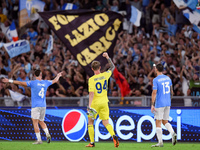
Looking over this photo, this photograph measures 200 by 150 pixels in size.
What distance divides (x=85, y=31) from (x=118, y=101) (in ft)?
9.54

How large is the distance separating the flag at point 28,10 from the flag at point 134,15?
4.14 m

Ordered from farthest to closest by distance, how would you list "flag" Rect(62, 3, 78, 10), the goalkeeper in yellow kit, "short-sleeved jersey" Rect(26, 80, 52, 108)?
"flag" Rect(62, 3, 78, 10) → "short-sleeved jersey" Rect(26, 80, 52, 108) → the goalkeeper in yellow kit

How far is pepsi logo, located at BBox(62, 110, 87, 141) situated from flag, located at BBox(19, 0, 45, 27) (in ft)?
23.5

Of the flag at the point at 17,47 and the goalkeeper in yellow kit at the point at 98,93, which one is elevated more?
the flag at the point at 17,47

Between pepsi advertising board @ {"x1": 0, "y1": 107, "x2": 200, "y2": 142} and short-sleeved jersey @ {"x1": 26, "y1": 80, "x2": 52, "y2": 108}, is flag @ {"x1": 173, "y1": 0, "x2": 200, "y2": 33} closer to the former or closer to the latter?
pepsi advertising board @ {"x1": 0, "y1": 107, "x2": 200, "y2": 142}

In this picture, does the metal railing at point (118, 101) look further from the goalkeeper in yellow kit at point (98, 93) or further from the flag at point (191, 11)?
the flag at point (191, 11)

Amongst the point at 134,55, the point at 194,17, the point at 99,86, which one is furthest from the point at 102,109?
the point at 194,17

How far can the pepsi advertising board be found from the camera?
12.4m

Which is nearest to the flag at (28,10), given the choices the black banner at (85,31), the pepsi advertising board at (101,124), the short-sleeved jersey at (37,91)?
the black banner at (85,31)

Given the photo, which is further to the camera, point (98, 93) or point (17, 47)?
point (17, 47)

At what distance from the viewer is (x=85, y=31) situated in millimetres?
14352

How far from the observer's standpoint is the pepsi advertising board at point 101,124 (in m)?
12.4

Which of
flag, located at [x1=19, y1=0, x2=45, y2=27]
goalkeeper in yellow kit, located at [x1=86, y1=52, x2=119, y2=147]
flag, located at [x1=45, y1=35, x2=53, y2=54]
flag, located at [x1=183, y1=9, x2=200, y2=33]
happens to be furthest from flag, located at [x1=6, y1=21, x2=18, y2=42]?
goalkeeper in yellow kit, located at [x1=86, y1=52, x2=119, y2=147]

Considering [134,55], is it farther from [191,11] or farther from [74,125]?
[74,125]
